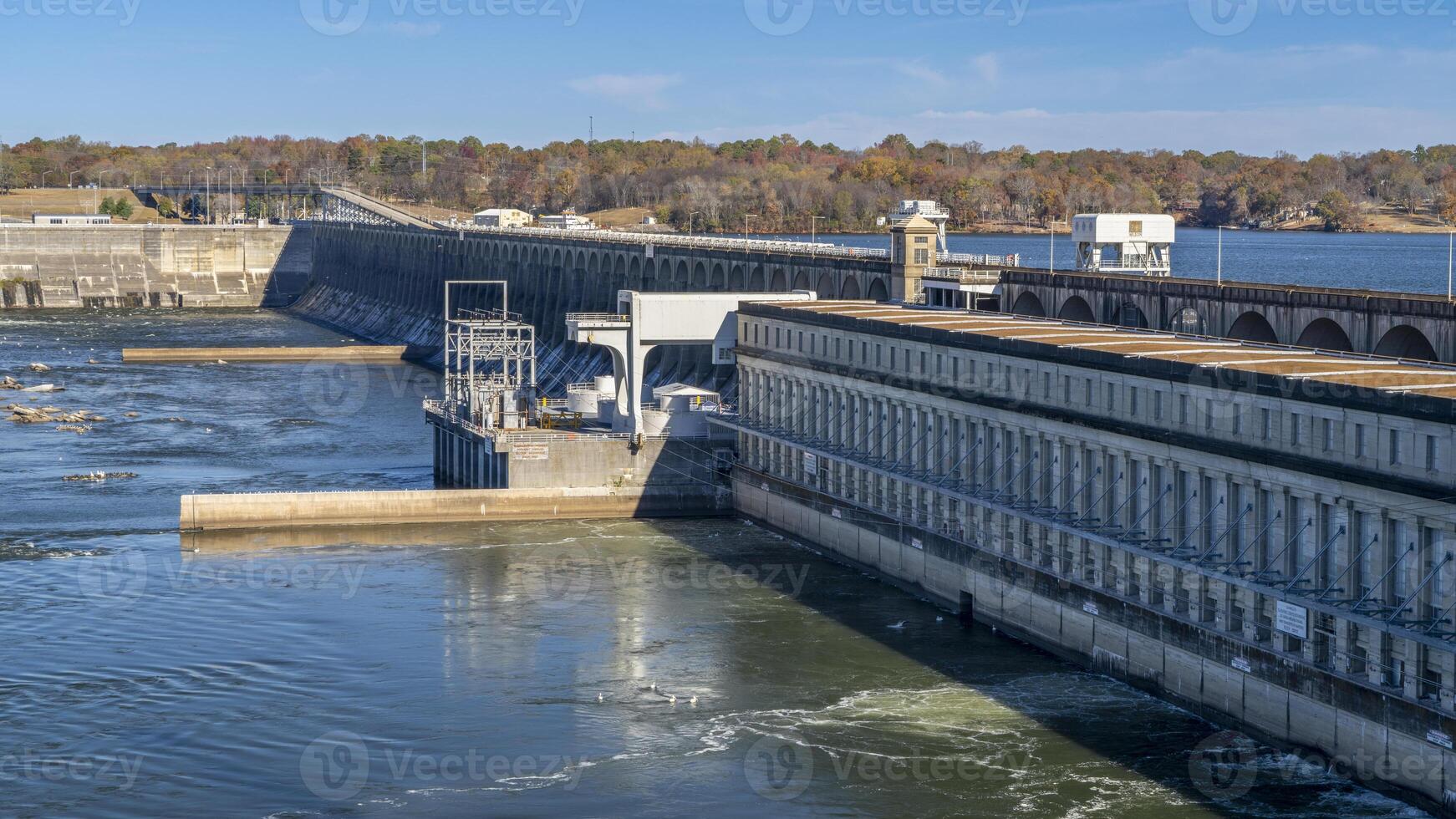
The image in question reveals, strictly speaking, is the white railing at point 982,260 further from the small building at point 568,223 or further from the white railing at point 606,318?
the small building at point 568,223

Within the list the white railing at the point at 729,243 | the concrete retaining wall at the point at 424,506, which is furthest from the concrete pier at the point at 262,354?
the concrete retaining wall at the point at 424,506

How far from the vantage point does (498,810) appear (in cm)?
3709

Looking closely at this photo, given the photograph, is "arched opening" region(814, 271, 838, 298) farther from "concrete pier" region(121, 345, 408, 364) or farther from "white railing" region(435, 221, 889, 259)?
"concrete pier" region(121, 345, 408, 364)

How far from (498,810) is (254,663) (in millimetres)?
13204

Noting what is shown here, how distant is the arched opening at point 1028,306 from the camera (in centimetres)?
8100

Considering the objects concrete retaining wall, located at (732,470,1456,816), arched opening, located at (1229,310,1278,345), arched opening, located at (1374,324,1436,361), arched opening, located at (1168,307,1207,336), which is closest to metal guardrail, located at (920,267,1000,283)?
arched opening, located at (1168,307,1207,336)

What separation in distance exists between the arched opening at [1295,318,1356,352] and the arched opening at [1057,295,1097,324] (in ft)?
49.5

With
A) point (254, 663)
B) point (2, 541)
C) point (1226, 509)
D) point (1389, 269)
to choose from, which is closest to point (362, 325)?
point (1389, 269)

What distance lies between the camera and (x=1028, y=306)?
269 feet

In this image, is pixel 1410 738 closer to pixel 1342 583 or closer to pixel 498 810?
pixel 1342 583

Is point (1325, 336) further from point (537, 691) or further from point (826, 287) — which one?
point (826, 287)

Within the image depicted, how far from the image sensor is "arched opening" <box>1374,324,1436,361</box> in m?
58.3

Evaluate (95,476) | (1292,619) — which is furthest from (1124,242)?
(1292,619)

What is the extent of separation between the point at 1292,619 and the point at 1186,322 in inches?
1291
